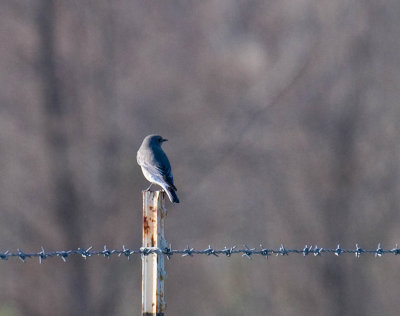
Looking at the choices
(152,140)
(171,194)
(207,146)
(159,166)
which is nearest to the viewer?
(171,194)

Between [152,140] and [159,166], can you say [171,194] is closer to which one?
[159,166]

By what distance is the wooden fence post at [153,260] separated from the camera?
6.46 m

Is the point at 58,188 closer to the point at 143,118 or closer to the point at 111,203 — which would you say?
the point at 111,203

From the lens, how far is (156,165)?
1048 cm

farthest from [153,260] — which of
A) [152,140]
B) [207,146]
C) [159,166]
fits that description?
[207,146]

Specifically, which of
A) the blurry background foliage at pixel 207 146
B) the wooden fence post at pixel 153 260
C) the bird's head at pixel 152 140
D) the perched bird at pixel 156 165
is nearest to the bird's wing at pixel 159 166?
the perched bird at pixel 156 165

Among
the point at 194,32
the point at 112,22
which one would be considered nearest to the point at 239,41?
the point at 194,32

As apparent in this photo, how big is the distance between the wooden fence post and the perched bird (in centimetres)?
294

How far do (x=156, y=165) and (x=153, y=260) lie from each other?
399 centimetres

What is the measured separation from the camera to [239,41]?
31.2m

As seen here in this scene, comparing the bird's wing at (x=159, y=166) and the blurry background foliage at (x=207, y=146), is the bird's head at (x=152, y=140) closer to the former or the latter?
the bird's wing at (x=159, y=166)

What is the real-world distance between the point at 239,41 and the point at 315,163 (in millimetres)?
4453

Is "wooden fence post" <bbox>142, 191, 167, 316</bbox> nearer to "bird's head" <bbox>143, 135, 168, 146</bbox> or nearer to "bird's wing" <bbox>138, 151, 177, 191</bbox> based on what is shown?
"bird's wing" <bbox>138, 151, 177, 191</bbox>

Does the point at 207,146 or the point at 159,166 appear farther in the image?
the point at 207,146
